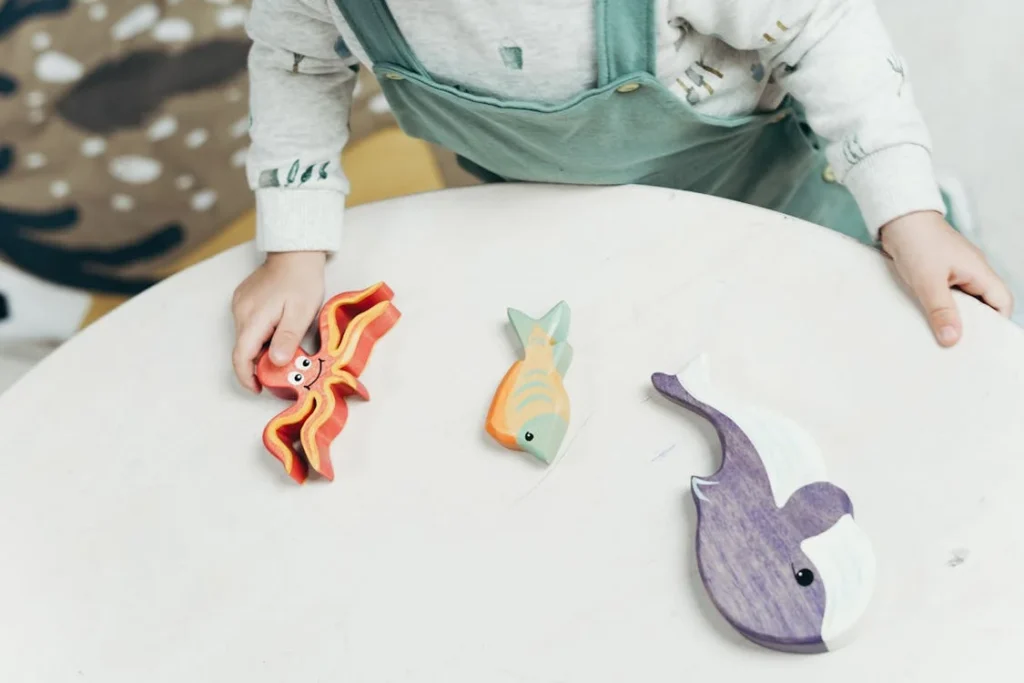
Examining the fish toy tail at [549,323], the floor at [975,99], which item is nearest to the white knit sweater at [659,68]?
the fish toy tail at [549,323]

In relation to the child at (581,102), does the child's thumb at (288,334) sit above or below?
below

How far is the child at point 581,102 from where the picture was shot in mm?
465

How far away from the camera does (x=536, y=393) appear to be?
431 millimetres

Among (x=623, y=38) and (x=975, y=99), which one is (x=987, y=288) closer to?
(x=623, y=38)

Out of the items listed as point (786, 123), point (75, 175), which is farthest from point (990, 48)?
point (75, 175)

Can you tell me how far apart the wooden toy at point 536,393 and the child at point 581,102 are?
118 mm

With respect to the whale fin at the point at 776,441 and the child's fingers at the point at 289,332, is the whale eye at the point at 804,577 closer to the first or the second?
the whale fin at the point at 776,441

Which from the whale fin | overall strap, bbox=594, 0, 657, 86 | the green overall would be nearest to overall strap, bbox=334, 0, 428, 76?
the green overall

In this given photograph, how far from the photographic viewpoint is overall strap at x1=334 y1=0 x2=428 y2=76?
48 centimetres

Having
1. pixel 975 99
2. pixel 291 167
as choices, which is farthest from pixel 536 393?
pixel 975 99

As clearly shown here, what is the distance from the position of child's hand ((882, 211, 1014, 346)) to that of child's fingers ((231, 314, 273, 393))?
13.7 inches

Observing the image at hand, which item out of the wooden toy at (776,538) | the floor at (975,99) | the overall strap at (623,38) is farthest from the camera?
the floor at (975,99)

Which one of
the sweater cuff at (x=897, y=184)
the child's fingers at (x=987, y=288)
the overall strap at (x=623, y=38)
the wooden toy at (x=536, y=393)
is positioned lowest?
the wooden toy at (x=536, y=393)

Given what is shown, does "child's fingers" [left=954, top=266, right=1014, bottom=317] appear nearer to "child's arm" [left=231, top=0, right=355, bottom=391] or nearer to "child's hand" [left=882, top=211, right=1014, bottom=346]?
"child's hand" [left=882, top=211, right=1014, bottom=346]
